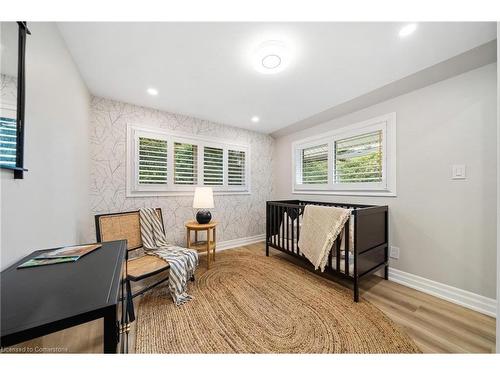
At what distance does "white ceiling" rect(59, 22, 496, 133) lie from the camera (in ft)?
4.26

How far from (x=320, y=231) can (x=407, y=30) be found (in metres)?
1.79

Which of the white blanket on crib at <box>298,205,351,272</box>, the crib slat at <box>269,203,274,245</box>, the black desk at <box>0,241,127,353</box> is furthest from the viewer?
the crib slat at <box>269,203,274,245</box>

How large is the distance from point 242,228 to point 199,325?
2.08 metres

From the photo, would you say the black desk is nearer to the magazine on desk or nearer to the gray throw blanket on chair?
the magazine on desk

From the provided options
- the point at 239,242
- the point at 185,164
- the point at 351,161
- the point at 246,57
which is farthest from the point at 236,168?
the point at 246,57

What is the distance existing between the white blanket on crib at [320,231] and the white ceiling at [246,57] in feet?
4.52

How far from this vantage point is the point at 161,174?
2.71 metres

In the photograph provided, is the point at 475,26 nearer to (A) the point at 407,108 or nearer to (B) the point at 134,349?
(A) the point at 407,108

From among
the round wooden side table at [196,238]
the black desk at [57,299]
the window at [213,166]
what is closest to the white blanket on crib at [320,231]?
the round wooden side table at [196,238]

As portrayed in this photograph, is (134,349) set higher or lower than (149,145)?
lower

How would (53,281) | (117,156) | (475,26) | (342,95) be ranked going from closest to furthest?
1. (53,281)
2. (475,26)
3. (342,95)
4. (117,156)

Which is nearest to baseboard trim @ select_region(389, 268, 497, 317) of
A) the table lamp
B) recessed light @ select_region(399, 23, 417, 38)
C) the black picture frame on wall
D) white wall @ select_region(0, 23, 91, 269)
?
recessed light @ select_region(399, 23, 417, 38)

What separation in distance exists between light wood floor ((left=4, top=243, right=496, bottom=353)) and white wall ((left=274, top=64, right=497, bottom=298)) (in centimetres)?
28
